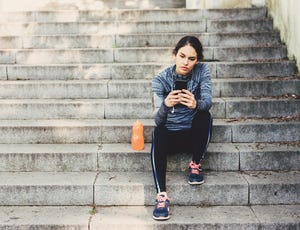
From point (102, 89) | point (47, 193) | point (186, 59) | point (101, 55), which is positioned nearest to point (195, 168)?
point (186, 59)

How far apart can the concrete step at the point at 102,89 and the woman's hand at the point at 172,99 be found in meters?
1.58

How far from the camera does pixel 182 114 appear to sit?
417 cm

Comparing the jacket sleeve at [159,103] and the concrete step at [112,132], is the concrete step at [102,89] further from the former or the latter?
the jacket sleeve at [159,103]

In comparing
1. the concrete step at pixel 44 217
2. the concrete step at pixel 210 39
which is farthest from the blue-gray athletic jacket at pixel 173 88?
the concrete step at pixel 210 39

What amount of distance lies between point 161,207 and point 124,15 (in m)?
4.28

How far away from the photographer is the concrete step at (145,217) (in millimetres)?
3727

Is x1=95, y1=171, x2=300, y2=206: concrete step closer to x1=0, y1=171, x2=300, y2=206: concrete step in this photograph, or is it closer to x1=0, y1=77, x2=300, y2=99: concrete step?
x1=0, y1=171, x2=300, y2=206: concrete step

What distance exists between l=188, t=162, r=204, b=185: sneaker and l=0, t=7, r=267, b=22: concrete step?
368cm

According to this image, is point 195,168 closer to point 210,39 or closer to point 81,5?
point 210,39

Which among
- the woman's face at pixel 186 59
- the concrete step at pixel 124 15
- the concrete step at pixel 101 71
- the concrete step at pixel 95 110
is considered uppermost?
the concrete step at pixel 124 15

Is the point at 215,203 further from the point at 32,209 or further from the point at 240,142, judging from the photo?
the point at 32,209

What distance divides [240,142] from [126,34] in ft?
9.11

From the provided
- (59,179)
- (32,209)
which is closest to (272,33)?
(59,179)

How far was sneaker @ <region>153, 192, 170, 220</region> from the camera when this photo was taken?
12.4 feet
